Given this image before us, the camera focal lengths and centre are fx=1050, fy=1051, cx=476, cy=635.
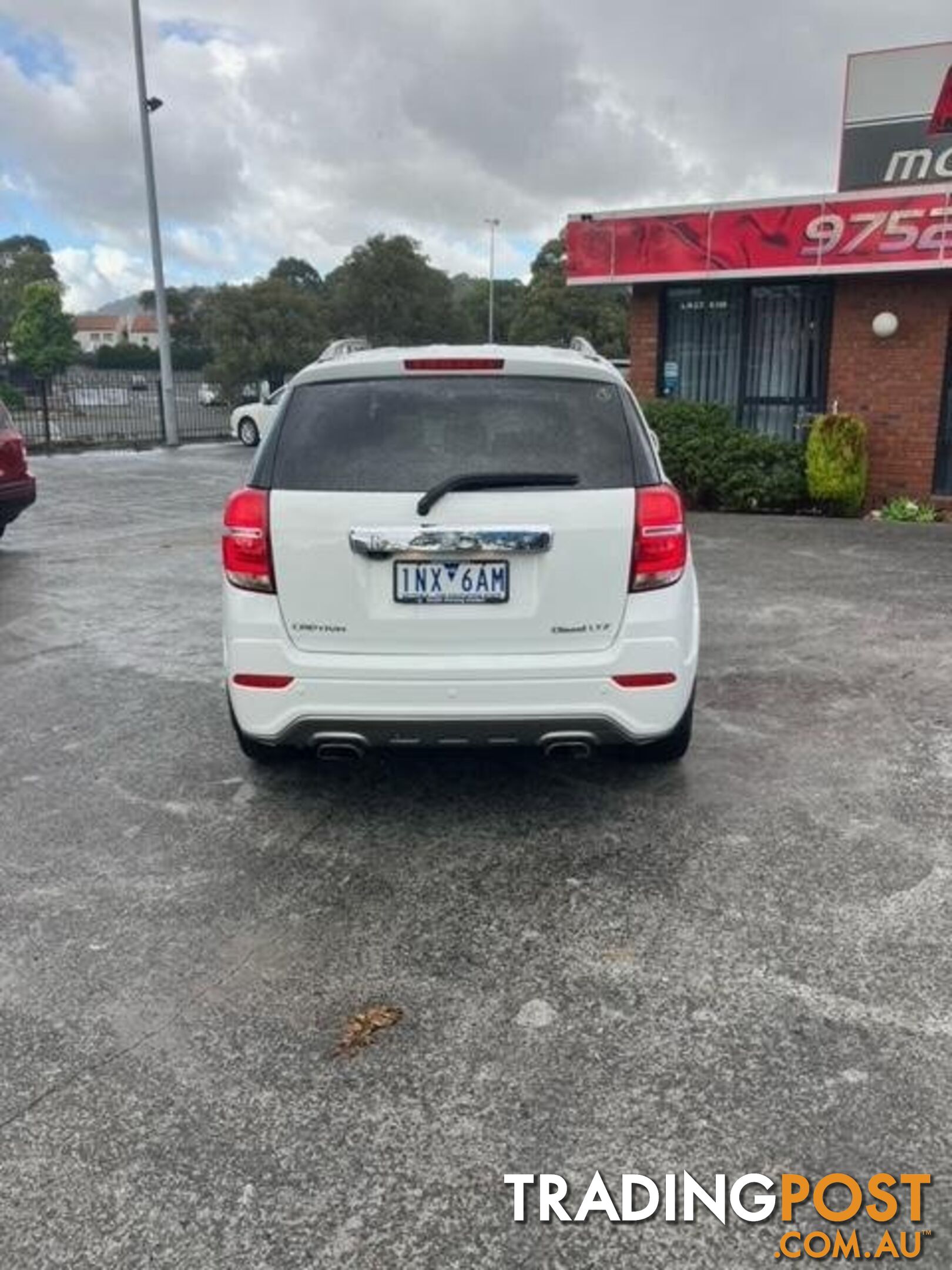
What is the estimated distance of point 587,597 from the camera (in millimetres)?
3441

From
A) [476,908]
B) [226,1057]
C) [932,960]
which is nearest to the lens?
[226,1057]

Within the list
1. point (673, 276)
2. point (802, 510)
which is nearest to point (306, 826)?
point (802, 510)

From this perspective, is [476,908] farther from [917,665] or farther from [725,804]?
[917,665]

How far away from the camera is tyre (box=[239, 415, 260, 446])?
2347 centimetres

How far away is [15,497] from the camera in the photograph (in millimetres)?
9438

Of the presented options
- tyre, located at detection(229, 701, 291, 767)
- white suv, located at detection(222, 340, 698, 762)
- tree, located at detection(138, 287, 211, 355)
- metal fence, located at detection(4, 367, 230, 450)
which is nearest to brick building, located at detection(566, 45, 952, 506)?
white suv, located at detection(222, 340, 698, 762)

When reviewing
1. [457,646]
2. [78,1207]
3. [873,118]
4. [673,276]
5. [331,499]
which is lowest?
[78,1207]

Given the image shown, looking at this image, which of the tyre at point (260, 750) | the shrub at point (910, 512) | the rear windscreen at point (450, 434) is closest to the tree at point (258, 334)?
the shrub at point (910, 512)

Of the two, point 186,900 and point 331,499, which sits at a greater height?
point 331,499

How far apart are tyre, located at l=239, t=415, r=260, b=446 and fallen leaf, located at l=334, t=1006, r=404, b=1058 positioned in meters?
21.7

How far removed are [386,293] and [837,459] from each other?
36349 millimetres

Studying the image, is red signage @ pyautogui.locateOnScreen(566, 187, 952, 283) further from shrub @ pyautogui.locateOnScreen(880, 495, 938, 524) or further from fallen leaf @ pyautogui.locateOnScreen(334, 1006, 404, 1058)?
fallen leaf @ pyautogui.locateOnScreen(334, 1006, 404, 1058)

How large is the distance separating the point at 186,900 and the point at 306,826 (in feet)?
2.02

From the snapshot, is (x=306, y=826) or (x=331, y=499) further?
(x=306, y=826)
